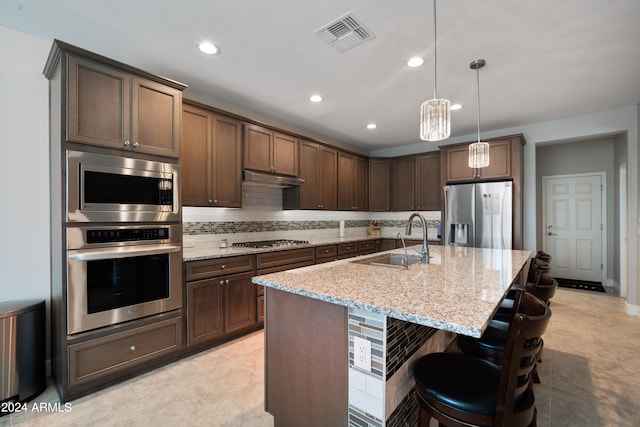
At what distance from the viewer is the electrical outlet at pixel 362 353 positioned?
3.94 ft

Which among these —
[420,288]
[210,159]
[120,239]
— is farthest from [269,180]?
[420,288]

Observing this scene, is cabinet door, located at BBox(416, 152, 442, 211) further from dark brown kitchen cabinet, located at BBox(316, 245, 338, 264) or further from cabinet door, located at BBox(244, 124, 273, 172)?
cabinet door, located at BBox(244, 124, 273, 172)

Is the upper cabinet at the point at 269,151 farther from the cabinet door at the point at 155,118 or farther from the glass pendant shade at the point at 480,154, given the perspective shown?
the glass pendant shade at the point at 480,154

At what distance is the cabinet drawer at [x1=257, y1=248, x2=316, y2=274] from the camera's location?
3.15 m

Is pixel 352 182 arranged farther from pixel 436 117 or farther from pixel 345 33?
pixel 436 117

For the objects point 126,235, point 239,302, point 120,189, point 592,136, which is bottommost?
point 239,302

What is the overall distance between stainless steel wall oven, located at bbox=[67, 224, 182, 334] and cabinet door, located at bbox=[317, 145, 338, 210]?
7.87ft

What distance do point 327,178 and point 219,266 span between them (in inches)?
92.4

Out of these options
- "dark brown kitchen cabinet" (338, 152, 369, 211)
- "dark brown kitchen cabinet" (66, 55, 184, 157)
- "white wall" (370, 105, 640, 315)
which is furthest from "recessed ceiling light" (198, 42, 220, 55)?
"white wall" (370, 105, 640, 315)

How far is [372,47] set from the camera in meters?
2.33

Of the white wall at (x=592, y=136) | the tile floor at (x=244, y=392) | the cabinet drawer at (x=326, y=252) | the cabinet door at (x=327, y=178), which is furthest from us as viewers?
the cabinet door at (x=327, y=178)

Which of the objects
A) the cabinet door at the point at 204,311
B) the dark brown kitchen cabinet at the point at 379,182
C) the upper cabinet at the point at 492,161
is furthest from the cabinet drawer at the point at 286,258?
the upper cabinet at the point at 492,161

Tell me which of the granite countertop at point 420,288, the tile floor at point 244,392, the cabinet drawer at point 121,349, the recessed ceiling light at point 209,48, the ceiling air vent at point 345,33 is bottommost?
the tile floor at point 244,392

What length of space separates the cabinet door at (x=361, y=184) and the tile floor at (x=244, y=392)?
120 inches
